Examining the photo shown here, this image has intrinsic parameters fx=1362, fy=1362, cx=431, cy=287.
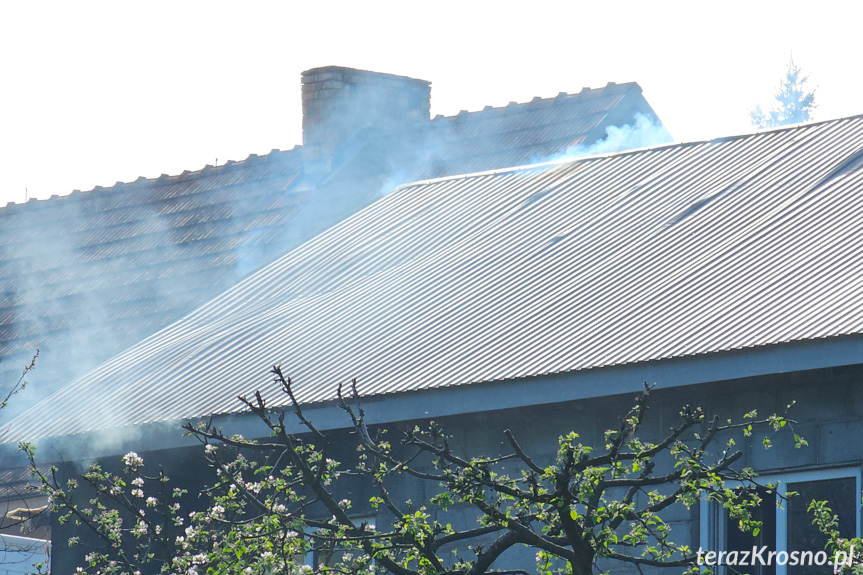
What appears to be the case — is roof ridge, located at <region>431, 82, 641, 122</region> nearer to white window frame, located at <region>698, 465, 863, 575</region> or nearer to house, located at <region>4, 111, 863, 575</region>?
house, located at <region>4, 111, 863, 575</region>

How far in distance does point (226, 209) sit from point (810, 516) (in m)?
9.70

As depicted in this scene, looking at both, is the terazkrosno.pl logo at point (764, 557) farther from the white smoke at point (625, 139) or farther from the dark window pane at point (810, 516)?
the white smoke at point (625, 139)

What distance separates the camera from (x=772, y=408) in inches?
283

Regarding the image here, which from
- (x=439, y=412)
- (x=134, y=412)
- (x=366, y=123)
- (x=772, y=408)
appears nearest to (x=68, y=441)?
(x=134, y=412)

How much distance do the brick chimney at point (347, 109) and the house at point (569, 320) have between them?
12.4 ft

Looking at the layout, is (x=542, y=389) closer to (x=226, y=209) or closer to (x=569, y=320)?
(x=569, y=320)

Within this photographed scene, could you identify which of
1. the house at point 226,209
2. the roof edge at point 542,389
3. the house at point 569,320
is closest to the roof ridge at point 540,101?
the house at point 226,209

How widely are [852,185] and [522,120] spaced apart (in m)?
7.12

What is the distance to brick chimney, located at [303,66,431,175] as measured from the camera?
15.8 metres

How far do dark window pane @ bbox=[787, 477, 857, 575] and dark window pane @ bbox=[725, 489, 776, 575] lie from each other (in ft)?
0.31

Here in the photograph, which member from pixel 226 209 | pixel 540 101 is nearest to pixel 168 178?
pixel 226 209

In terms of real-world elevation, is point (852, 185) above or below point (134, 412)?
above

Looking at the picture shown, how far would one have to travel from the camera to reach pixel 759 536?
712 cm

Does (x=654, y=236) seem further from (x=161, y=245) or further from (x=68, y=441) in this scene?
(x=161, y=245)
